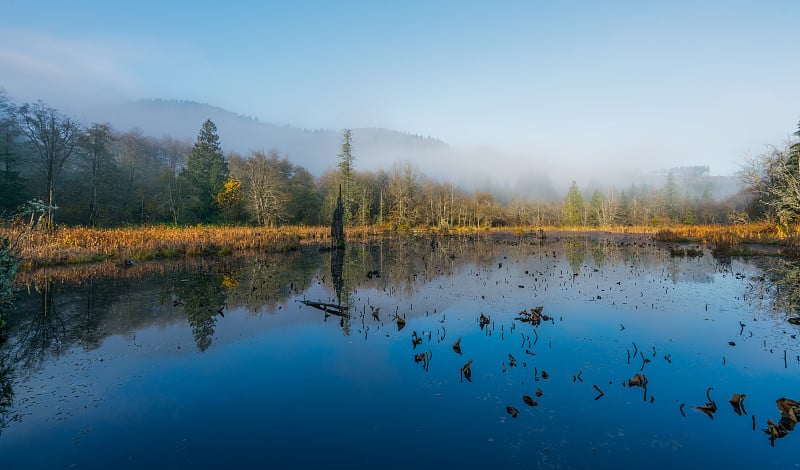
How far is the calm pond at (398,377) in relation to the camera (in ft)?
17.0

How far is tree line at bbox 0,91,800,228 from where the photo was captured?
35.2 meters

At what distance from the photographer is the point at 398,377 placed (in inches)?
298

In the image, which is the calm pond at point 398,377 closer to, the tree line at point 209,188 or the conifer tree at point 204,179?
the tree line at point 209,188

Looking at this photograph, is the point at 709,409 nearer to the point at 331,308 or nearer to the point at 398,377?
the point at 398,377

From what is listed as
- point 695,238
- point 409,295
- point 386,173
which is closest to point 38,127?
point 409,295

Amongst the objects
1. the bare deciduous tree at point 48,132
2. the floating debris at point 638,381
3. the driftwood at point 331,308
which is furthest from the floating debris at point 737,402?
the bare deciduous tree at point 48,132

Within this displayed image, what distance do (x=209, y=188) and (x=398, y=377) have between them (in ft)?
185

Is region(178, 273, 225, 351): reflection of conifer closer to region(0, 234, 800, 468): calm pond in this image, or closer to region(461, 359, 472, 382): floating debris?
region(0, 234, 800, 468): calm pond

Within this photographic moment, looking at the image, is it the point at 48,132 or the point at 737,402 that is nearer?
the point at 737,402

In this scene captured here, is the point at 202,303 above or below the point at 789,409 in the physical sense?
above

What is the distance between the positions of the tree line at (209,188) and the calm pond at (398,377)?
17.4 feet

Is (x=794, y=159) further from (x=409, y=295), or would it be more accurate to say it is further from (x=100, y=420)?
(x=100, y=420)

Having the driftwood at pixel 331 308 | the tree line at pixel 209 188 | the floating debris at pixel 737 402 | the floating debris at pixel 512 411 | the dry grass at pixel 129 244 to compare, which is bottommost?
the floating debris at pixel 512 411

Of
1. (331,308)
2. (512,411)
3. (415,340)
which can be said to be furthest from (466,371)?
(331,308)
